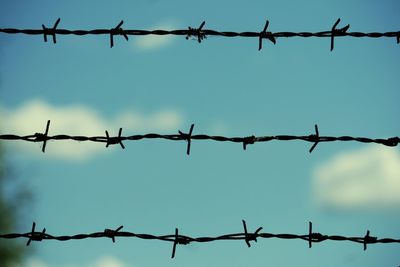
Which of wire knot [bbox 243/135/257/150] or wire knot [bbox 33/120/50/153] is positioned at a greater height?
wire knot [bbox 243/135/257/150]

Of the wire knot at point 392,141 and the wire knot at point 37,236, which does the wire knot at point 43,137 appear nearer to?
the wire knot at point 37,236

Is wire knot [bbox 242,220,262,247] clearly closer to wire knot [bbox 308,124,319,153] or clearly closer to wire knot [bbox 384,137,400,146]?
wire knot [bbox 308,124,319,153]

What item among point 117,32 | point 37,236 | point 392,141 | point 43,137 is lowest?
point 37,236

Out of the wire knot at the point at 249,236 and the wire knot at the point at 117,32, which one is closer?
the wire knot at the point at 249,236

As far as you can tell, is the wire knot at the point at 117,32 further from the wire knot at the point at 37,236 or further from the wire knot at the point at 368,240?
the wire knot at the point at 368,240

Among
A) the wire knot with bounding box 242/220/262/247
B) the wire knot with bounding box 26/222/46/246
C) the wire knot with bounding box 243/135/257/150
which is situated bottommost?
the wire knot with bounding box 26/222/46/246

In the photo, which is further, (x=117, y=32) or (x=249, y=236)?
(x=117, y=32)

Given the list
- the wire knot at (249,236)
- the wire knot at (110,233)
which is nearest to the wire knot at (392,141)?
the wire knot at (249,236)

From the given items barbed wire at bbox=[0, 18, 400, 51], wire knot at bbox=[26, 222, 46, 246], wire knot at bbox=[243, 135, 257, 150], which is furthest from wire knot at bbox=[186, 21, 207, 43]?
wire knot at bbox=[26, 222, 46, 246]

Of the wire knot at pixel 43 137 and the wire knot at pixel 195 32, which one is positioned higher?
the wire knot at pixel 195 32

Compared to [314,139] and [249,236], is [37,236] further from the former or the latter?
[314,139]

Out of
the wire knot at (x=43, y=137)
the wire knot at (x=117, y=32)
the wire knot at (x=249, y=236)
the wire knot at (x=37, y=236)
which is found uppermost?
the wire knot at (x=117, y=32)

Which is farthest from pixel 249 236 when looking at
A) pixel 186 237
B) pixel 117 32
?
pixel 117 32

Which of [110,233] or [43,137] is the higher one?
[43,137]
